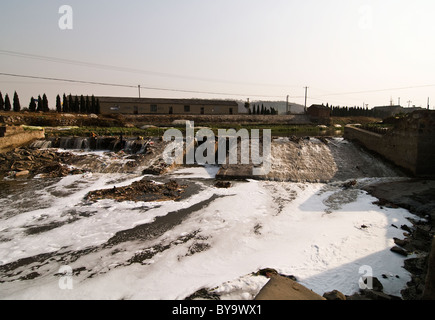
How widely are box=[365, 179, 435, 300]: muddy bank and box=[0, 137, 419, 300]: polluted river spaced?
0.82 feet

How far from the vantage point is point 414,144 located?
1307cm

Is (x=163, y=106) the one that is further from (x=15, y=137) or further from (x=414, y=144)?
(x=414, y=144)

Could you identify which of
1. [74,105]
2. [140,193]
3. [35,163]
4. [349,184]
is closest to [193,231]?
Result: [140,193]

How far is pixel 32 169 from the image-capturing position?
15.6 metres

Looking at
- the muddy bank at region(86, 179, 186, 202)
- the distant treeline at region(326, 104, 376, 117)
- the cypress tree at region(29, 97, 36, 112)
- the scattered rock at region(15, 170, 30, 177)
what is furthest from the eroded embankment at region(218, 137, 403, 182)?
the distant treeline at region(326, 104, 376, 117)

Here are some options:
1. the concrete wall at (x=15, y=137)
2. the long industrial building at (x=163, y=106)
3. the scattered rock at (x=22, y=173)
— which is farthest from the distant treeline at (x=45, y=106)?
the scattered rock at (x=22, y=173)

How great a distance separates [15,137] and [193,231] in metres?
17.6

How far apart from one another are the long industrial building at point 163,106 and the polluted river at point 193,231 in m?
30.5

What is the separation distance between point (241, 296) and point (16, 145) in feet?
67.1

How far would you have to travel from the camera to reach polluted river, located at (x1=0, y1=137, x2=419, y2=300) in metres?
5.57

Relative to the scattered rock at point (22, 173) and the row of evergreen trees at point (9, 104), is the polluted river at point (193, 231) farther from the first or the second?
the row of evergreen trees at point (9, 104)

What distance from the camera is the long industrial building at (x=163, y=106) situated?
44562 mm

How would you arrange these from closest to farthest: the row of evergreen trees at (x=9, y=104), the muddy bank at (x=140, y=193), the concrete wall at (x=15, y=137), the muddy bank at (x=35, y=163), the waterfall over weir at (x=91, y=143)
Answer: the muddy bank at (x=140, y=193)
the muddy bank at (x=35, y=163)
the concrete wall at (x=15, y=137)
the waterfall over weir at (x=91, y=143)
the row of evergreen trees at (x=9, y=104)
